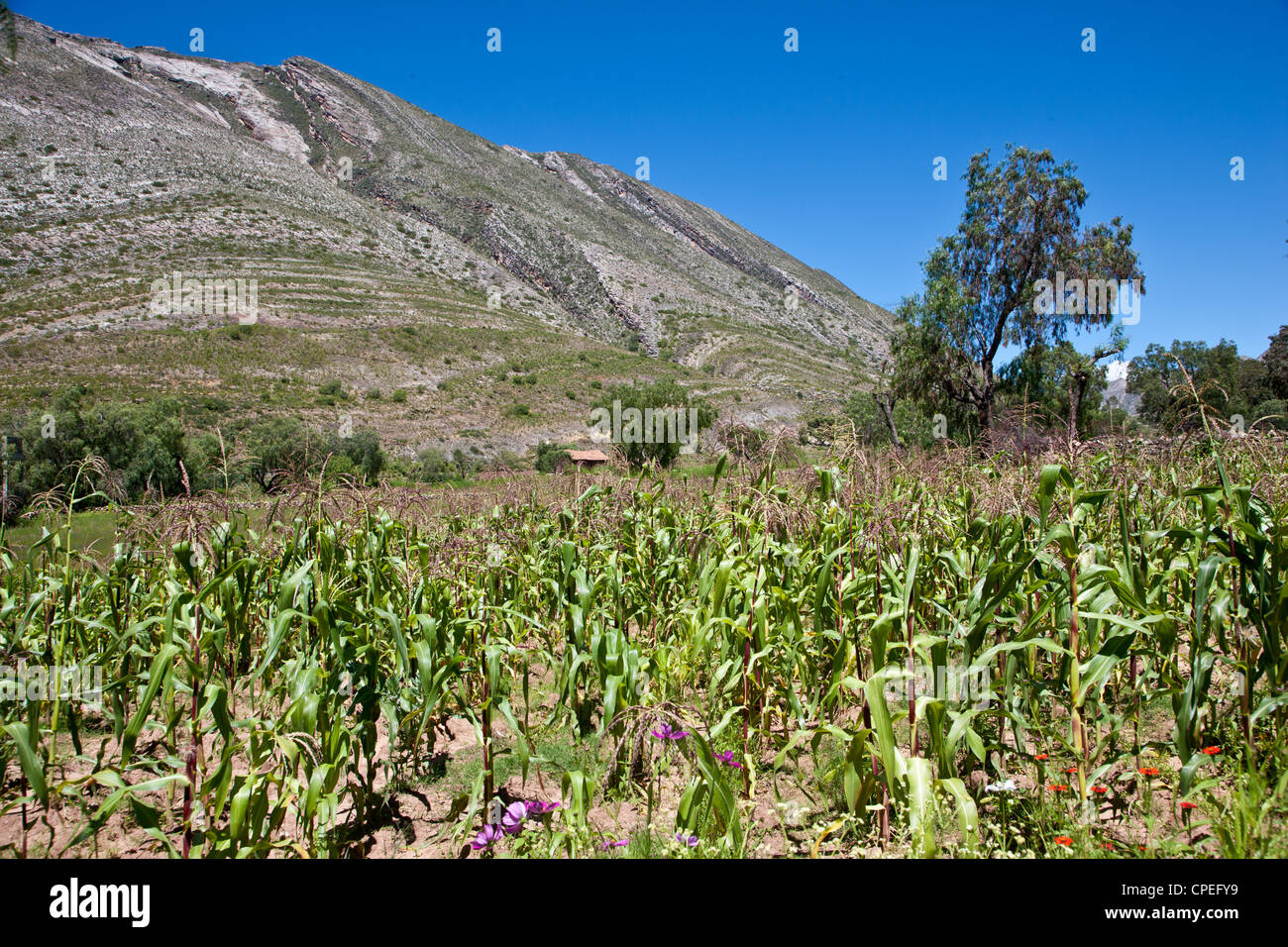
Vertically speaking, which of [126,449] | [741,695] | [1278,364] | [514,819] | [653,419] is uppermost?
[1278,364]

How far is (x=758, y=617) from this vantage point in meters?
3.53

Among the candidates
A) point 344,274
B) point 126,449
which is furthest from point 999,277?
point 344,274

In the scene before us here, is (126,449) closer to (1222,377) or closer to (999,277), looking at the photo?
(999,277)

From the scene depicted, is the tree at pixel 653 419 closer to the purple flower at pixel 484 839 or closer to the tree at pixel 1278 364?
the purple flower at pixel 484 839

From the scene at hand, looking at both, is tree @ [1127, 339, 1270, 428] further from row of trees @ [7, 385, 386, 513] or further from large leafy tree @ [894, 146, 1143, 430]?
row of trees @ [7, 385, 386, 513]

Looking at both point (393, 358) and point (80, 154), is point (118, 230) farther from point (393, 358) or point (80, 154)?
point (393, 358)

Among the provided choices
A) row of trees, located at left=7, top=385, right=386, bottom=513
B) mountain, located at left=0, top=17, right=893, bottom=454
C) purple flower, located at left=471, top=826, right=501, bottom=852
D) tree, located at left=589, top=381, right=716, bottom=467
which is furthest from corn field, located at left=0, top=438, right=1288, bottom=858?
mountain, located at left=0, top=17, right=893, bottom=454

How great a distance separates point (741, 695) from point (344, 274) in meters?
63.8

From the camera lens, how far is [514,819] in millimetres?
2939

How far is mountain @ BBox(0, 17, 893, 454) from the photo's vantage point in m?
39.0

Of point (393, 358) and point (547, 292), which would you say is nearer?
point (393, 358)

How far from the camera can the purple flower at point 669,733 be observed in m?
2.94
